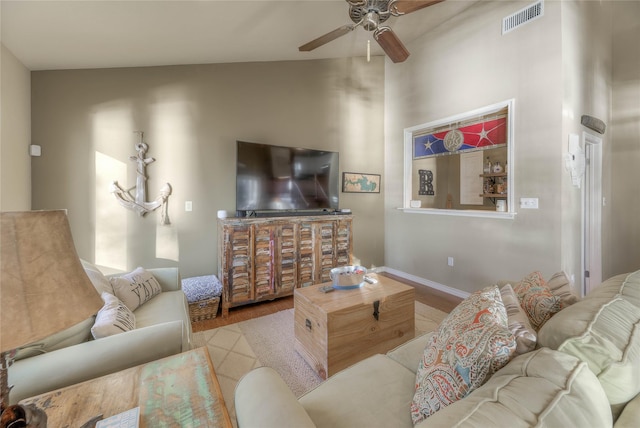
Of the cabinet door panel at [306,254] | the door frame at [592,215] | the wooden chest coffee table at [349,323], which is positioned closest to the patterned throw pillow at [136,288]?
the wooden chest coffee table at [349,323]

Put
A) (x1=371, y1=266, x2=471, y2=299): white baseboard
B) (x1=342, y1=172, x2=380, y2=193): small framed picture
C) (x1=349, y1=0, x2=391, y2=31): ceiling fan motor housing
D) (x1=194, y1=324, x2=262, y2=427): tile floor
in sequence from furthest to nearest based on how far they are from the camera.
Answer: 1. (x1=342, y1=172, x2=380, y2=193): small framed picture
2. (x1=371, y1=266, x2=471, y2=299): white baseboard
3. (x1=349, y1=0, x2=391, y2=31): ceiling fan motor housing
4. (x1=194, y1=324, x2=262, y2=427): tile floor

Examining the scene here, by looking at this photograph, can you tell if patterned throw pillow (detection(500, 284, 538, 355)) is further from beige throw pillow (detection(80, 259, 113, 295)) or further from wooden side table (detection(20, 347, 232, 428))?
beige throw pillow (detection(80, 259, 113, 295))

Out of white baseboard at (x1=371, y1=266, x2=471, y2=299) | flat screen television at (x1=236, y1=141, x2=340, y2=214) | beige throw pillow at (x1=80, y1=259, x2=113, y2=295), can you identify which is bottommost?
white baseboard at (x1=371, y1=266, x2=471, y2=299)

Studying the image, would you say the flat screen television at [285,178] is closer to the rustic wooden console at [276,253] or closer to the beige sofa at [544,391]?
the rustic wooden console at [276,253]

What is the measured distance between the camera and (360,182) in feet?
13.8

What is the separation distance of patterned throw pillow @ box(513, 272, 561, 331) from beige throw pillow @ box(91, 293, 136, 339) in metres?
1.88

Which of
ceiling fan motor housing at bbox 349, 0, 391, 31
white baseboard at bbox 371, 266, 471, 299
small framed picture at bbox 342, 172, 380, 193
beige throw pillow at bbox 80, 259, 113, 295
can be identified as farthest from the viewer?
small framed picture at bbox 342, 172, 380, 193

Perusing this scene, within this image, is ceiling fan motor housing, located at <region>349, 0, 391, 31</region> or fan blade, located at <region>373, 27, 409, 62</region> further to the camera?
fan blade, located at <region>373, 27, 409, 62</region>

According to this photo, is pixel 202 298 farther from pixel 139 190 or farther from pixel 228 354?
pixel 139 190

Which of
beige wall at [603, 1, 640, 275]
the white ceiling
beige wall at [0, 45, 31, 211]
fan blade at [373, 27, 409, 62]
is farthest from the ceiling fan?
beige wall at [603, 1, 640, 275]

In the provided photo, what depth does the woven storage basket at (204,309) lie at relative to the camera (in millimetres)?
2590

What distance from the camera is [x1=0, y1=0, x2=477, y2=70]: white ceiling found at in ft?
6.44

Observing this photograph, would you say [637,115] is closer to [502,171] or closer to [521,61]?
[502,171]

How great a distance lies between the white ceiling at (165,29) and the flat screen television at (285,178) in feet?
3.59
